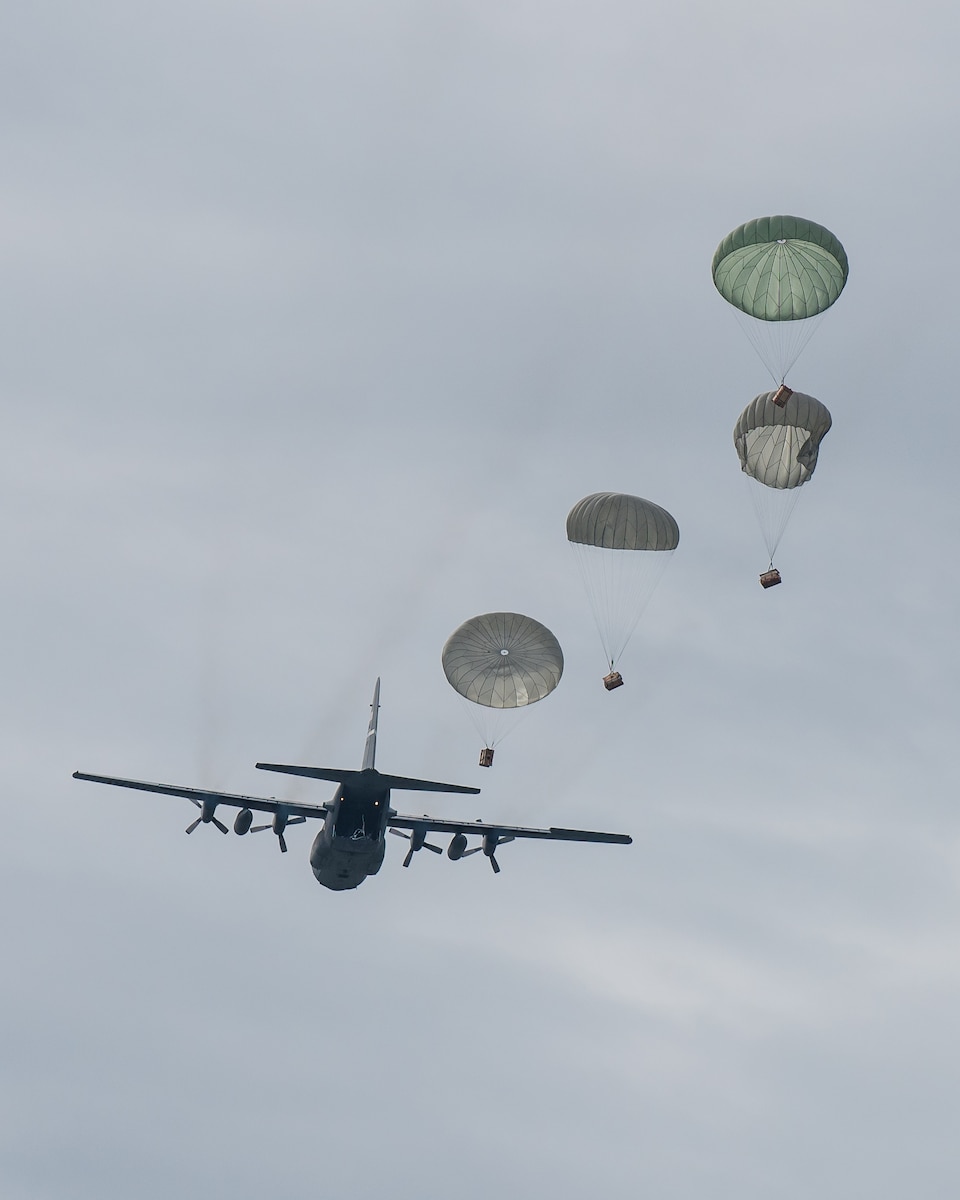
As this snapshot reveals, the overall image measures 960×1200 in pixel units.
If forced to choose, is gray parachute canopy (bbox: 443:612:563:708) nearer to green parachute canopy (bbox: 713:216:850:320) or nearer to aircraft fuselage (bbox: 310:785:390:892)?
aircraft fuselage (bbox: 310:785:390:892)

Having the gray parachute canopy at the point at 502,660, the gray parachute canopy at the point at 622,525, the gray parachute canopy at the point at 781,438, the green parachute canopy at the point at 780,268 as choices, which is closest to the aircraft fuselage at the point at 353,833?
the gray parachute canopy at the point at 502,660

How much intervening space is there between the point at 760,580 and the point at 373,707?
1946 cm

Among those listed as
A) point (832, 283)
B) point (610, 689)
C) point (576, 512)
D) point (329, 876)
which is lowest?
point (329, 876)

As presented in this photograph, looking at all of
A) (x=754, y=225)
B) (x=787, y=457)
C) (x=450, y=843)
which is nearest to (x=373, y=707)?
(x=450, y=843)

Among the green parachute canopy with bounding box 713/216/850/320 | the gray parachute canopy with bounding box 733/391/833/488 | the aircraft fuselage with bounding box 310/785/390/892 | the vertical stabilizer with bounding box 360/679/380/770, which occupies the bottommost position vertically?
the aircraft fuselage with bounding box 310/785/390/892

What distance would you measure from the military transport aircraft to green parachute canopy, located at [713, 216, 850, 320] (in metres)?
20.8

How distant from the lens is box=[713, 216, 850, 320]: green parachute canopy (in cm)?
7288

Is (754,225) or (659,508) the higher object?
(754,225)

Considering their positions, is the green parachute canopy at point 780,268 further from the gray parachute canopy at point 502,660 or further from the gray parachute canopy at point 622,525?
the gray parachute canopy at point 502,660

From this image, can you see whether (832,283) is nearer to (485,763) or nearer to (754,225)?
(754,225)

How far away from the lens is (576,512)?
75375mm

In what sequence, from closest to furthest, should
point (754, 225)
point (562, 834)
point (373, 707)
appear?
point (754, 225)
point (562, 834)
point (373, 707)

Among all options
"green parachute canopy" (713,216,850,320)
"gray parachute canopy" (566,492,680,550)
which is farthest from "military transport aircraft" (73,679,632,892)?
"green parachute canopy" (713,216,850,320)

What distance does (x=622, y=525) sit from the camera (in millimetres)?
74188
